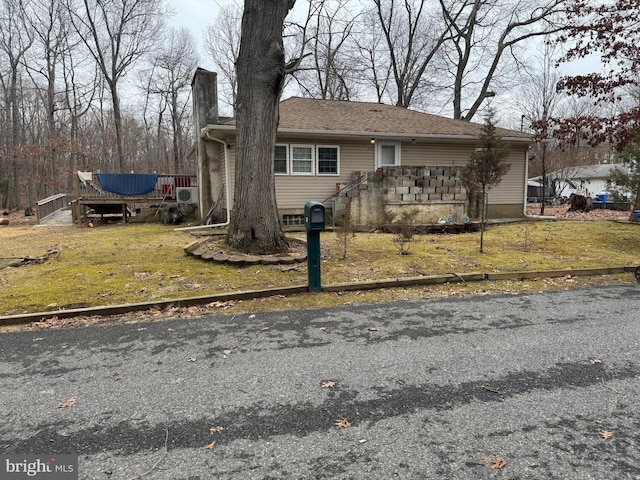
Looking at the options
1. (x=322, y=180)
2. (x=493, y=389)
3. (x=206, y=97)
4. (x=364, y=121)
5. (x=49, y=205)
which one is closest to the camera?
(x=493, y=389)

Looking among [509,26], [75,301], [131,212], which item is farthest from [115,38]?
[75,301]

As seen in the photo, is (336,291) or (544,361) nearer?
(544,361)

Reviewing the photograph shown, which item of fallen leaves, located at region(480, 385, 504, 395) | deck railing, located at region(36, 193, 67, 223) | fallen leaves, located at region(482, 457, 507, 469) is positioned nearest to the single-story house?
deck railing, located at region(36, 193, 67, 223)

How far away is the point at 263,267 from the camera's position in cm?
681

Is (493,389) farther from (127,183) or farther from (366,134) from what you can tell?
(127,183)

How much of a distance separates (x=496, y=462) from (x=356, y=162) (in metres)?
12.5

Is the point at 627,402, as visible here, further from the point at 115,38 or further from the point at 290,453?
the point at 115,38

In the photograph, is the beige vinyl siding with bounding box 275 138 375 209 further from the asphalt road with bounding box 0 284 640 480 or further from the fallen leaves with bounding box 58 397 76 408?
the fallen leaves with bounding box 58 397 76 408

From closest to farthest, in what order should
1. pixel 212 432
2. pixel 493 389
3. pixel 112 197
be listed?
pixel 212 432 → pixel 493 389 → pixel 112 197

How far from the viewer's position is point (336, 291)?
5.54 meters

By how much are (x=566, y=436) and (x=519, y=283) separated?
416cm

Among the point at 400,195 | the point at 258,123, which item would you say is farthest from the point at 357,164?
the point at 258,123

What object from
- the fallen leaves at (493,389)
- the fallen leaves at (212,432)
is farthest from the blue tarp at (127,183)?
Answer: the fallen leaves at (493,389)

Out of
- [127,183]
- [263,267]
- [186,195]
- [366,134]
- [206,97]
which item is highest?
[206,97]
